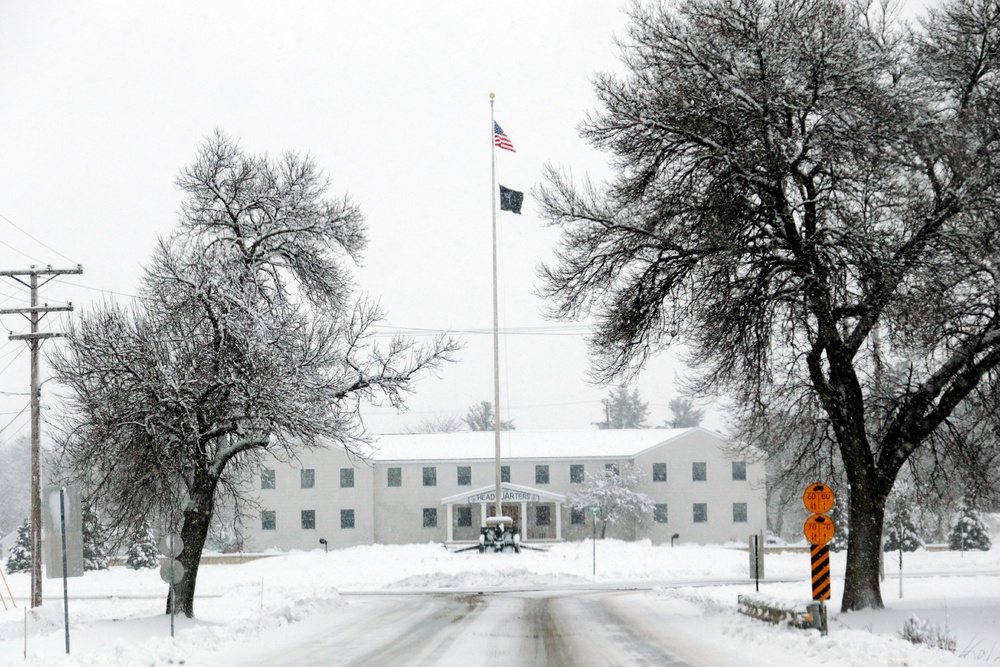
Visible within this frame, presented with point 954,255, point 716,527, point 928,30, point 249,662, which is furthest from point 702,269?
point 716,527

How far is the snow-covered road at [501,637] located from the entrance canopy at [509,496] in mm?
36205

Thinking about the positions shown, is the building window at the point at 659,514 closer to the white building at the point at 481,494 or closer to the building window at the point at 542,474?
the white building at the point at 481,494

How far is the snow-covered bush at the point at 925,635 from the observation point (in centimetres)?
1370

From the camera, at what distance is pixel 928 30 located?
17.8 meters

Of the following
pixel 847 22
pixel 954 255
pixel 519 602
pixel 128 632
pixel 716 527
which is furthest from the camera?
pixel 716 527

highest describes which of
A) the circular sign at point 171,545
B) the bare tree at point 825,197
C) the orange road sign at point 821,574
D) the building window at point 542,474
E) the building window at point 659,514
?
the bare tree at point 825,197

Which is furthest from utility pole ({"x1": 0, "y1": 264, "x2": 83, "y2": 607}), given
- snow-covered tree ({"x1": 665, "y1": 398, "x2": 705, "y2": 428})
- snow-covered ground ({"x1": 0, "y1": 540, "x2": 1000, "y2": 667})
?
snow-covered tree ({"x1": 665, "y1": 398, "x2": 705, "y2": 428})

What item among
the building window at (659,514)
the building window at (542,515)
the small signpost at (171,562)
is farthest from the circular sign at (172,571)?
the building window at (542,515)

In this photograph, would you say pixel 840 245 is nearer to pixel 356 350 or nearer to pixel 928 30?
pixel 928 30

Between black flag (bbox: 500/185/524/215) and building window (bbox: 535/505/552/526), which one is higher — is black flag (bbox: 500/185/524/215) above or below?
above

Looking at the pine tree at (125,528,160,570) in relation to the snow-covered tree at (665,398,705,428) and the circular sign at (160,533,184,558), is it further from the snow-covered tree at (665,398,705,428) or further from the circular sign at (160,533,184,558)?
the snow-covered tree at (665,398,705,428)

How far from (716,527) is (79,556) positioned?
52258mm

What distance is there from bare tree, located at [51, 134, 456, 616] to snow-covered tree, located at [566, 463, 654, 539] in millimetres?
40710

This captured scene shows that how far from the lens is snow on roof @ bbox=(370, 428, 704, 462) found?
66938mm
